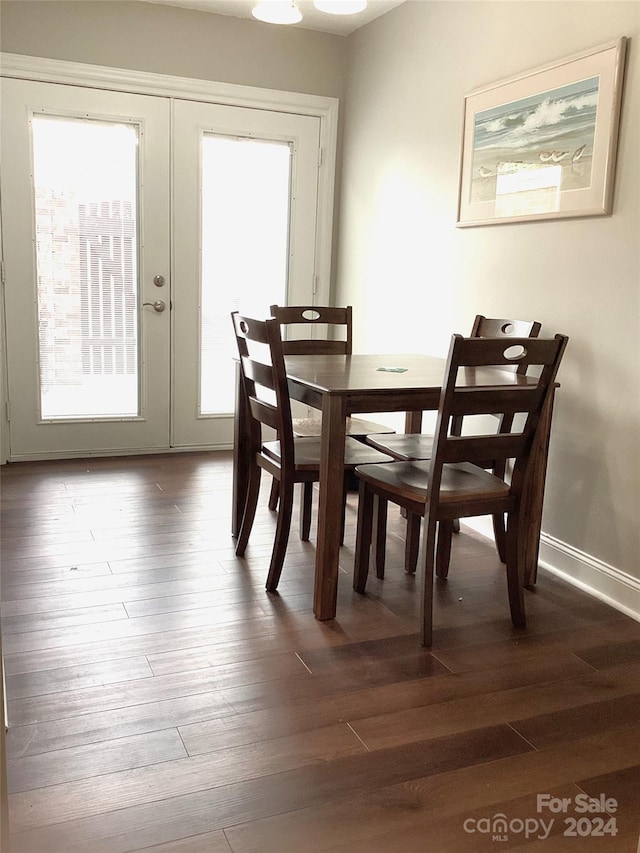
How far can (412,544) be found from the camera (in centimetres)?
285

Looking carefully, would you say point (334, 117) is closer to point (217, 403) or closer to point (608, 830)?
point (217, 403)

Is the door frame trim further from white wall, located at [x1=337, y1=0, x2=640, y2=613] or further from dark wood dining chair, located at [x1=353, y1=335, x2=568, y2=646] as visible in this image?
dark wood dining chair, located at [x1=353, y1=335, x2=568, y2=646]

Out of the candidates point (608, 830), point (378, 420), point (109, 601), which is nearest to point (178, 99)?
point (378, 420)

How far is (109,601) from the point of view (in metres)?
2.52

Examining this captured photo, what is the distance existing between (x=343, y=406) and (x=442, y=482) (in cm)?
42

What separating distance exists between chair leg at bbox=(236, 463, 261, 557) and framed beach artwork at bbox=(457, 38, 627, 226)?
1.48 meters

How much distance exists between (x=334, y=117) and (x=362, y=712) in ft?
12.1

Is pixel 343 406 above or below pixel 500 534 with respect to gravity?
above

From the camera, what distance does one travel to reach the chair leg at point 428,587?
89.3 inches

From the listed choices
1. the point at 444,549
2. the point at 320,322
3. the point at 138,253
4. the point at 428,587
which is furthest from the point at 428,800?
the point at 138,253

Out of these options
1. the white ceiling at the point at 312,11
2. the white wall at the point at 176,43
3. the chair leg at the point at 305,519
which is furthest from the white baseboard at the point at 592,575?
the white wall at the point at 176,43

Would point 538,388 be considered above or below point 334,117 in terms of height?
below

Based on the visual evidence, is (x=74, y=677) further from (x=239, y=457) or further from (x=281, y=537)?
(x=239, y=457)

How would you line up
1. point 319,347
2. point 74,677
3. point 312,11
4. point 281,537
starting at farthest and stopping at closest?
point 312,11 → point 319,347 → point 281,537 → point 74,677
